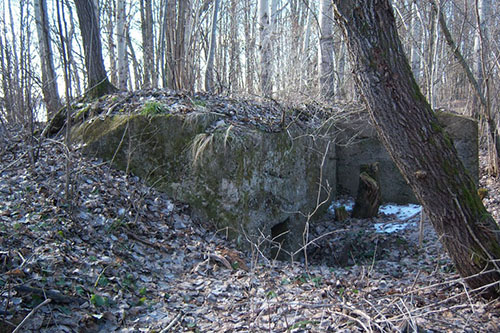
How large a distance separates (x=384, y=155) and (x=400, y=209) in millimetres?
1103

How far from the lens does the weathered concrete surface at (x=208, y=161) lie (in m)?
5.06

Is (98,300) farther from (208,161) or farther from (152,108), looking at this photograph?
(152,108)

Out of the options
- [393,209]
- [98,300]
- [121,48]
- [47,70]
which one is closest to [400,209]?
[393,209]

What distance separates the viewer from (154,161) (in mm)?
5348

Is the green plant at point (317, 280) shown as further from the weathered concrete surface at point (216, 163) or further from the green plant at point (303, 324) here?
the green plant at point (303, 324)

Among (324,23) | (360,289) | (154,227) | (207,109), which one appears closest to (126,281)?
(154,227)

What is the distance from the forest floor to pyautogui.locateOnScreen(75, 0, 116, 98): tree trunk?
4.47ft

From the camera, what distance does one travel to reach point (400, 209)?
24.2ft

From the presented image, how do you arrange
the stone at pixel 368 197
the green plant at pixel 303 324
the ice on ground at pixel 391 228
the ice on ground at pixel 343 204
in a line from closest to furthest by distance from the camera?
the green plant at pixel 303 324 → the ice on ground at pixel 391 228 → the stone at pixel 368 197 → the ice on ground at pixel 343 204

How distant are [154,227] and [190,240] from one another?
0.45 metres

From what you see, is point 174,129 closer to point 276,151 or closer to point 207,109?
point 207,109

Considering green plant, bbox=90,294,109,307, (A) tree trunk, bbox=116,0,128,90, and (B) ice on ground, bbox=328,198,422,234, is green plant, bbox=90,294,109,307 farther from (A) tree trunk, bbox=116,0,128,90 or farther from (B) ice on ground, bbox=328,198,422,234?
(A) tree trunk, bbox=116,0,128,90

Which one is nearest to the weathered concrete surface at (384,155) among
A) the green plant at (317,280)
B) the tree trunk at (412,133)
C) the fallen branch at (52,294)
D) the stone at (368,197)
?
the stone at (368,197)

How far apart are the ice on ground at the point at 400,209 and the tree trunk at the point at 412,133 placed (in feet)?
13.5
